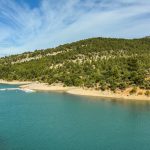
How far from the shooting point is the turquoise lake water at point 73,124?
58312 millimetres

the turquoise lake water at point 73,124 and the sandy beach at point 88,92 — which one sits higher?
the sandy beach at point 88,92

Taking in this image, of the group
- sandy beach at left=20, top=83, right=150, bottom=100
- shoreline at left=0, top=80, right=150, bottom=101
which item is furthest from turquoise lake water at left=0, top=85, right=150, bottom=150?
sandy beach at left=20, top=83, right=150, bottom=100

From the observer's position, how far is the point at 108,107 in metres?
97.1

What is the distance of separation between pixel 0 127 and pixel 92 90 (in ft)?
211

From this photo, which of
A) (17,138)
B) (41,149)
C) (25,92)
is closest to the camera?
(41,149)

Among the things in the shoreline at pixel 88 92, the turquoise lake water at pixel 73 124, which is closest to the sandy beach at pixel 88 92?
the shoreline at pixel 88 92

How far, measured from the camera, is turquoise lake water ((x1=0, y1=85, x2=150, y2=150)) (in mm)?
58312

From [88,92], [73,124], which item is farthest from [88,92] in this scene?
[73,124]

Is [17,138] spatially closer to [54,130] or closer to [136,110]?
[54,130]

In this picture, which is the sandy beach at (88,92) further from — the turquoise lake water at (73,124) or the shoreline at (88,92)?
the turquoise lake water at (73,124)

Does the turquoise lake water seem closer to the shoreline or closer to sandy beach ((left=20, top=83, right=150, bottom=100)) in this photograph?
the shoreline

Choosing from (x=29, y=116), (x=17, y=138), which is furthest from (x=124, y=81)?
(x=17, y=138)

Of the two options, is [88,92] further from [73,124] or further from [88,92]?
[73,124]

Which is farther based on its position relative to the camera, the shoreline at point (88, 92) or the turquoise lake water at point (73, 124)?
the shoreline at point (88, 92)
